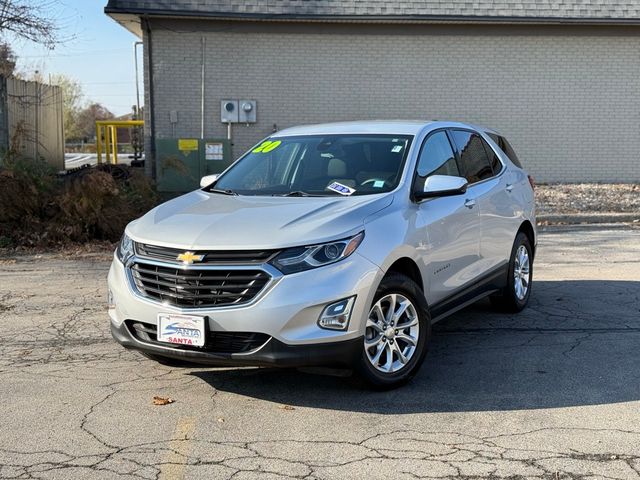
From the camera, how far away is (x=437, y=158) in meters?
5.82

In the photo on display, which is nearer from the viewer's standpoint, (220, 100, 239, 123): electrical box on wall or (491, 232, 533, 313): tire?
(491, 232, 533, 313): tire

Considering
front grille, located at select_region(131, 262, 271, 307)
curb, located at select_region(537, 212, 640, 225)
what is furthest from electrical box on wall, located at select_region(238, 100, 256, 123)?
front grille, located at select_region(131, 262, 271, 307)

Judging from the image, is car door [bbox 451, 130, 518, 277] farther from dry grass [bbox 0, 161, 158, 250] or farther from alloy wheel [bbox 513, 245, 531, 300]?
dry grass [bbox 0, 161, 158, 250]

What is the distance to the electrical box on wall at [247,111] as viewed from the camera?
1617 centimetres

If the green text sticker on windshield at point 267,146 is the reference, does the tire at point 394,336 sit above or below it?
below

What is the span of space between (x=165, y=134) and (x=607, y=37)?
10157 millimetres

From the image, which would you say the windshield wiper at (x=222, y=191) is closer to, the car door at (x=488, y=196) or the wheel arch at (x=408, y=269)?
the wheel arch at (x=408, y=269)

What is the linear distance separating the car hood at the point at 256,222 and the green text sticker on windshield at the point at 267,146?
1.00 metres

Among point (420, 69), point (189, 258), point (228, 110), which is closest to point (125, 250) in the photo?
point (189, 258)

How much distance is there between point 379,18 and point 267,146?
10118mm

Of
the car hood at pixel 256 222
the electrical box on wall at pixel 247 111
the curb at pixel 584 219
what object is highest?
the electrical box on wall at pixel 247 111

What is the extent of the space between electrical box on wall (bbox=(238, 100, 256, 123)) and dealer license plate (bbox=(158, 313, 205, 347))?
1222cm

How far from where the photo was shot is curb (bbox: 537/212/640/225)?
1304cm

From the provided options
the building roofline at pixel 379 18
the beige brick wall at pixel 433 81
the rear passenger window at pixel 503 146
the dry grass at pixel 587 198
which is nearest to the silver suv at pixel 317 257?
the rear passenger window at pixel 503 146
